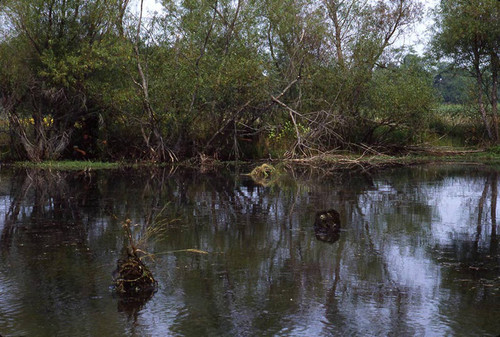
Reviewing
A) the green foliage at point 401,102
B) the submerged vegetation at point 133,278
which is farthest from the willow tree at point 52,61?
the submerged vegetation at point 133,278

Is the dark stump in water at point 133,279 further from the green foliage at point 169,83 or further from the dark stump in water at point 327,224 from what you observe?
the green foliage at point 169,83

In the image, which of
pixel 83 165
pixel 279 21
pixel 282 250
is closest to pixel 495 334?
pixel 282 250

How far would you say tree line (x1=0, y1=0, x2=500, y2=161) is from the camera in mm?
25875

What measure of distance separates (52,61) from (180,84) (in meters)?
5.26

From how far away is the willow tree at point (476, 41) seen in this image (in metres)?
31.4

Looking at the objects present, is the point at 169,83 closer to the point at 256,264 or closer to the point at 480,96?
the point at 480,96

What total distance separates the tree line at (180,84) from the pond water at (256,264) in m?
10.1

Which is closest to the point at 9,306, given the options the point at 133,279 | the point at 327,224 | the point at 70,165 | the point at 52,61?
the point at 133,279

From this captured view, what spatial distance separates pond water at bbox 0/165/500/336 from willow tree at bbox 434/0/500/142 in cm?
1756

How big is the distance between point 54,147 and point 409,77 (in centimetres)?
1756

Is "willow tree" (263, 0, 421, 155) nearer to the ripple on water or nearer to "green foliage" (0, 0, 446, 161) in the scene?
"green foliage" (0, 0, 446, 161)

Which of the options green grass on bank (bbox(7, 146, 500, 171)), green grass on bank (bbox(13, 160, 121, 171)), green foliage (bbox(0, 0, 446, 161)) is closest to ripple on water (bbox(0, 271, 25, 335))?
green grass on bank (bbox(13, 160, 121, 171))

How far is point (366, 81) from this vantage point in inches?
1228

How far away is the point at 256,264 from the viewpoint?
8.66m
